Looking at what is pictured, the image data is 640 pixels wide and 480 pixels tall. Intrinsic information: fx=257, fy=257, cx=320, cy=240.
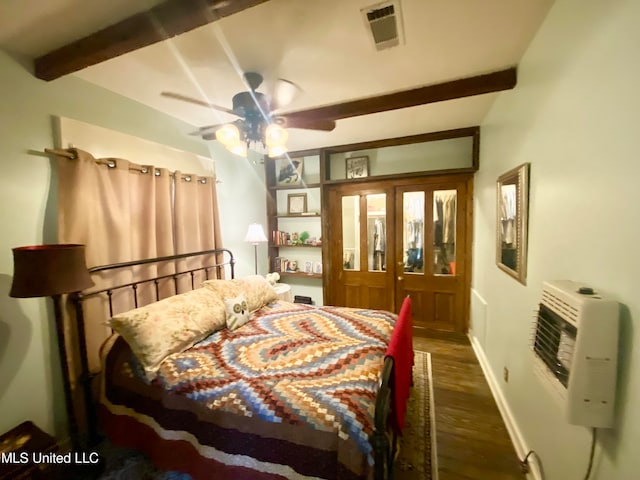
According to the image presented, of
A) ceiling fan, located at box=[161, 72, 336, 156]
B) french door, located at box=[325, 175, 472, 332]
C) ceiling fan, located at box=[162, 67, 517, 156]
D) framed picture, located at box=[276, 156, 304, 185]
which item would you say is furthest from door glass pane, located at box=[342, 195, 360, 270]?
ceiling fan, located at box=[161, 72, 336, 156]

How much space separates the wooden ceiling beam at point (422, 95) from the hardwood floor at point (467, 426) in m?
2.49

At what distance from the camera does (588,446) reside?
101 centimetres

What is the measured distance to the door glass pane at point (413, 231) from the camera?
3.53m

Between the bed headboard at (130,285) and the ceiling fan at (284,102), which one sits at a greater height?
the ceiling fan at (284,102)

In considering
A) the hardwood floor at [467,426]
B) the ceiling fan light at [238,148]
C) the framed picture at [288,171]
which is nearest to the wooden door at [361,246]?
the framed picture at [288,171]

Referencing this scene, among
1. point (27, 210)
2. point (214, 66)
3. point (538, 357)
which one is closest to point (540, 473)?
point (538, 357)

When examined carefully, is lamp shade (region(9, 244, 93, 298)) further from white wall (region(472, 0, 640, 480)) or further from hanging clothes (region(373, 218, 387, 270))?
hanging clothes (region(373, 218, 387, 270))

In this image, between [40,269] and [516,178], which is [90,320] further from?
[516,178]

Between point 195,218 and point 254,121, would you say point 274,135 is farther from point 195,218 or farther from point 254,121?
point 195,218

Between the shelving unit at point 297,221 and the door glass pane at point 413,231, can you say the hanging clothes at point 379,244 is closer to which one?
the door glass pane at point 413,231

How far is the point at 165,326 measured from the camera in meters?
1.69

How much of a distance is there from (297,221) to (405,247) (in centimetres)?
174

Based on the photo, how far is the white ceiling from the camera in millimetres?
1306

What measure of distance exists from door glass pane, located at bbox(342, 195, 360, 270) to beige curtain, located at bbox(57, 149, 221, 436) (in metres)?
2.07
